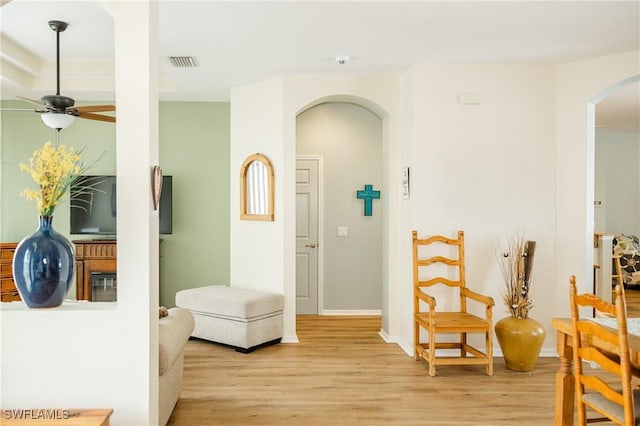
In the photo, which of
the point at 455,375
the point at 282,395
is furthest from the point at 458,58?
the point at 282,395

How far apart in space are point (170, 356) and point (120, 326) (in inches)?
25.8

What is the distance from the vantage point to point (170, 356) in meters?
2.84

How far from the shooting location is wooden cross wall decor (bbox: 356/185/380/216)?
6438mm

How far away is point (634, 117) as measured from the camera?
7.54 m

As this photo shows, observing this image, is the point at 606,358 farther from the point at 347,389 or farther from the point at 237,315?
the point at 237,315

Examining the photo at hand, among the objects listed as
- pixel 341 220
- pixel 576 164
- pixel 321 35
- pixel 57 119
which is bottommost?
pixel 341 220

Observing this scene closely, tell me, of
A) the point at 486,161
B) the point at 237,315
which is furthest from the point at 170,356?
the point at 486,161

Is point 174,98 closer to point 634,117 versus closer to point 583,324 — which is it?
point 583,324

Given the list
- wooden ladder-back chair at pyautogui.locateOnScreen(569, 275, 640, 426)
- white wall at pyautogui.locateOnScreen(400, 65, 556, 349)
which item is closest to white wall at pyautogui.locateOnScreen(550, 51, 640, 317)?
white wall at pyautogui.locateOnScreen(400, 65, 556, 349)

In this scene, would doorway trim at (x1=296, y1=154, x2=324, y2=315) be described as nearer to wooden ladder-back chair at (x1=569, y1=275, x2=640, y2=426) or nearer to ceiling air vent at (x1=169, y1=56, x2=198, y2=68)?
ceiling air vent at (x1=169, y1=56, x2=198, y2=68)

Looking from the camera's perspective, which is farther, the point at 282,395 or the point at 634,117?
the point at 634,117

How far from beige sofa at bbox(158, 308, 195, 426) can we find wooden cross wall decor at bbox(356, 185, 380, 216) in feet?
11.2

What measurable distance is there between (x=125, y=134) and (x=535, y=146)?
12.3ft

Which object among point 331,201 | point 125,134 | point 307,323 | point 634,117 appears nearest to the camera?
point 125,134
